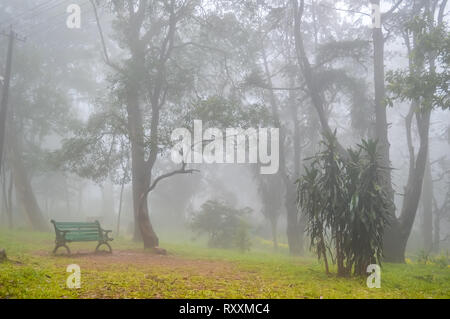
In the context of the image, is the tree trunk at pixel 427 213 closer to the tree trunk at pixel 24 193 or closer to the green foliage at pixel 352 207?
the green foliage at pixel 352 207

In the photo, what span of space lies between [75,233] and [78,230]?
22 centimetres

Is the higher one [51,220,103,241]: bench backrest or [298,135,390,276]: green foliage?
[298,135,390,276]: green foliage

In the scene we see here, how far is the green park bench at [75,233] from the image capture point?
10.1 meters

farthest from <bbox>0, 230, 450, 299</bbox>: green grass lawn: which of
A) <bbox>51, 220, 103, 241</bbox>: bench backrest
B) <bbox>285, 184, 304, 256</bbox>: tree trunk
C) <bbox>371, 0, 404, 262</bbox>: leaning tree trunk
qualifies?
<bbox>285, 184, 304, 256</bbox>: tree trunk

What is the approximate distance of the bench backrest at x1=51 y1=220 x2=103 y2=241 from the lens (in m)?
10.2

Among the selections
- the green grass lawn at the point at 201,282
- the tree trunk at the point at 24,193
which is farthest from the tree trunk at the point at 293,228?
the tree trunk at the point at 24,193

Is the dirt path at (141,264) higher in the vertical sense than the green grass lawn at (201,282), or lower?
lower

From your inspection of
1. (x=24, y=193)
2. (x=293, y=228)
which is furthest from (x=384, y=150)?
(x=24, y=193)

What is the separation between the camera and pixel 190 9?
12906 millimetres

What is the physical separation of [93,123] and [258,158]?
855 cm

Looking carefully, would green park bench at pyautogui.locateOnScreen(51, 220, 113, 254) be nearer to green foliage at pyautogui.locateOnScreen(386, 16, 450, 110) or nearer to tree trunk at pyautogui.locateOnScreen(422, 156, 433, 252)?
green foliage at pyautogui.locateOnScreen(386, 16, 450, 110)

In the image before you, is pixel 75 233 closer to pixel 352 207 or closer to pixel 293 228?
pixel 352 207

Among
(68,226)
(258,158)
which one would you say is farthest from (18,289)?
(258,158)
